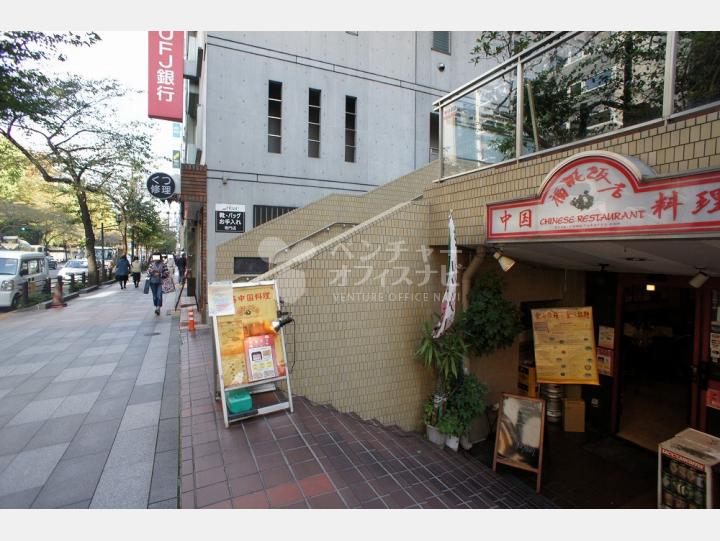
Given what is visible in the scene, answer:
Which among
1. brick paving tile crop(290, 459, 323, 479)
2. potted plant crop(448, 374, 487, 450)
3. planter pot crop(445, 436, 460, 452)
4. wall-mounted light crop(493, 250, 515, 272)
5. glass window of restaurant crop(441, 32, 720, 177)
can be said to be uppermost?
glass window of restaurant crop(441, 32, 720, 177)

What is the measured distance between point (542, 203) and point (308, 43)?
9.74m

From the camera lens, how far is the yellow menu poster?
608cm

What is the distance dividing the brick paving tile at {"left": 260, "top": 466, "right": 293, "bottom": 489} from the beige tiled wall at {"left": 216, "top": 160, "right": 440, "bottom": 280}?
6438 millimetres

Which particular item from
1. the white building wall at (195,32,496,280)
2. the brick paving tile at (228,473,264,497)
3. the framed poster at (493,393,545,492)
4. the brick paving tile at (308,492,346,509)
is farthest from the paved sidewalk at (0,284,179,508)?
the framed poster at (493,393,545,492)

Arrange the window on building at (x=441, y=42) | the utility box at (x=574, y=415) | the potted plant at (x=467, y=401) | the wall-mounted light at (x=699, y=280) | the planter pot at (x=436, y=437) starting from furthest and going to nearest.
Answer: the window on building at (x=441, y=42) < the utility box at (x=574, y=415) < the planter pot at (x=436, y=437) < the potted plant at (x=467, y=401) < the wall-mounted light at (x=699, y=280)

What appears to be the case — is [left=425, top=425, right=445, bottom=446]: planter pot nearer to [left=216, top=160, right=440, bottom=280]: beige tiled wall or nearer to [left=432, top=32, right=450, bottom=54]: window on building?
[left=216, top=160, right=440, bottom=280]: beige tiled wall

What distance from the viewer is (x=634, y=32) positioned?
13.4 ft

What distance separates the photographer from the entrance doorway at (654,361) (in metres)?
6.86

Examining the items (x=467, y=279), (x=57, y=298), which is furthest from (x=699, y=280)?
(x=57, y=298)

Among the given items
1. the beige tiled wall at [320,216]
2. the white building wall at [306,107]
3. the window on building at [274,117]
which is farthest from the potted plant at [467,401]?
the window on building at [274,117]

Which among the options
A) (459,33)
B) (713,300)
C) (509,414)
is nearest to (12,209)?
(459,33)

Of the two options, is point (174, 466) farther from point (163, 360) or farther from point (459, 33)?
point (459, 33)

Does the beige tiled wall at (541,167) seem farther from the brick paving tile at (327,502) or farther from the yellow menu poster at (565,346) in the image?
the brick paving tile at (327,502)

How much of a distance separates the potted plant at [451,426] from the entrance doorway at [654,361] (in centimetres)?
334
